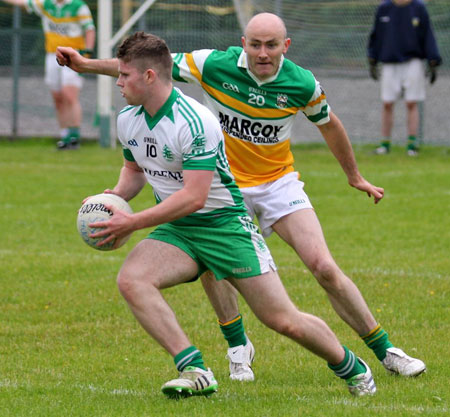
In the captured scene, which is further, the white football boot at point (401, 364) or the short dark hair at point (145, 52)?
the white football boot at point (401, 364)

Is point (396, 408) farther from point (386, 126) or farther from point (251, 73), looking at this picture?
point (386, 126)

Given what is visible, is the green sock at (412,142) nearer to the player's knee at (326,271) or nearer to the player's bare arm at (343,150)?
the player's bare arm at (343,150)

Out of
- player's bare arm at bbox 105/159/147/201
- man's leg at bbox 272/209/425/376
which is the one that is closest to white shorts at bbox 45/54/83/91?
man's leg at bbox 272/209/425/376

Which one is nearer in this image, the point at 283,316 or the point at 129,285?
the point at 129,285

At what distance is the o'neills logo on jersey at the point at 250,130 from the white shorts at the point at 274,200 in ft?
0.94

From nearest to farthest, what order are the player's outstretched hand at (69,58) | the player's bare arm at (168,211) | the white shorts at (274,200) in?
the player's bare arm at (168,211), the player's outstretched hand at (69,58), the white shorts at (274,200)

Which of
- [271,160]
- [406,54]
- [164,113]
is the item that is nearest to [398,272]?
[271,160]

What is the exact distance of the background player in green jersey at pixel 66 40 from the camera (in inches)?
706

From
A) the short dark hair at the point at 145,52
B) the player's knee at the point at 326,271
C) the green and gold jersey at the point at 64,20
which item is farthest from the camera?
the green and gold jersey at the point at 64,20

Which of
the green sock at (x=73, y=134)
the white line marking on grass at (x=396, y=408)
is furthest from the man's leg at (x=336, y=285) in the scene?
the green sock at (x=73, y=134)

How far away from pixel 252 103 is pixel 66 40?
41.2 ft

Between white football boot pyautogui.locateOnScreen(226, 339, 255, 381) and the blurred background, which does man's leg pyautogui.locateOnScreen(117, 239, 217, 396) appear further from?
the blurred background

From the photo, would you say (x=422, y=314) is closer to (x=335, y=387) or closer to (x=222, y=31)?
(x=335, y=387)

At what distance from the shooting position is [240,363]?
A: 246 inches
